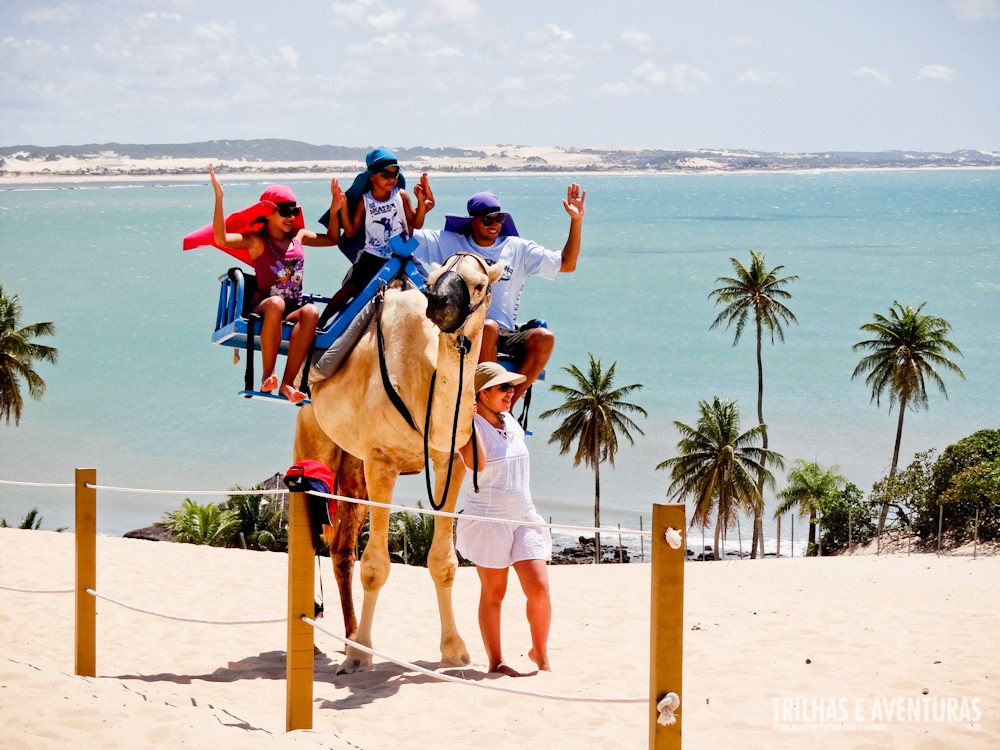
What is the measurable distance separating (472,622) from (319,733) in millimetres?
4932

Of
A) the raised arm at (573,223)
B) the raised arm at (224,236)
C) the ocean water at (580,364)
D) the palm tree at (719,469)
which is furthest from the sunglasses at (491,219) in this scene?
the ocean water at (580,364)

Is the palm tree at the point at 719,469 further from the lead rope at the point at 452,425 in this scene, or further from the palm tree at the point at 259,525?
the lead rope at the point at 452,425

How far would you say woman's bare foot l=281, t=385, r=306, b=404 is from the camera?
30.3 ft

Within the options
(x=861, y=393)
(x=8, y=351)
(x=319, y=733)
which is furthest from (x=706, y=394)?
(x=319, y=733)

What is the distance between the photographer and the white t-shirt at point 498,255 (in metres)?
9.28

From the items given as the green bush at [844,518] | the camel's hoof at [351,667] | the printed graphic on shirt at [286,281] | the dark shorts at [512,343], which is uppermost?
the printed graphic on shirt at [286,281]

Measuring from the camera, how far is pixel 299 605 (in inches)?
248

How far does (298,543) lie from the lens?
20.7 feet

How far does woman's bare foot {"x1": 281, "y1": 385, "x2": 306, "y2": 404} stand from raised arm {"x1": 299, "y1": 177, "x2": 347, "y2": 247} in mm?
1185

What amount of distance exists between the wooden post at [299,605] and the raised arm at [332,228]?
3458mm

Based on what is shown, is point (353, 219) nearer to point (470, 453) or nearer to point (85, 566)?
point (470, 453)

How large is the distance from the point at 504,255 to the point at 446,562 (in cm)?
233

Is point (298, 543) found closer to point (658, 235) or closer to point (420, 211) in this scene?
point (420, 211)

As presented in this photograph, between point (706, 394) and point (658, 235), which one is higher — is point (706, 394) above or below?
below
